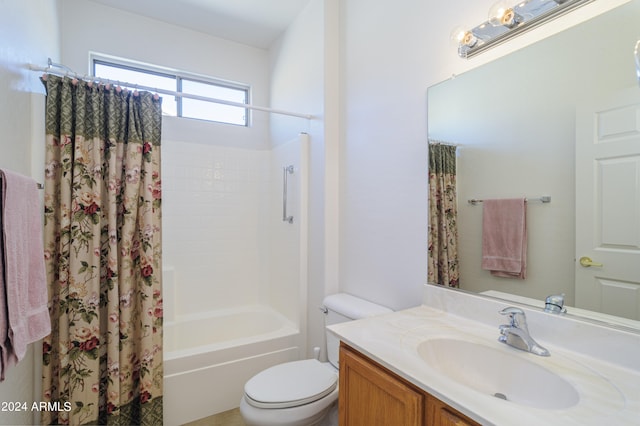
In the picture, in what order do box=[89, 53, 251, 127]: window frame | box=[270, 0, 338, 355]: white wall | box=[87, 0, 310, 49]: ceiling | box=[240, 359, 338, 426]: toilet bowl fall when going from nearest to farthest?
box=[240, 359, 338, 426]: toilet bowl < box=[270, 0, 338, 355]: white wall < box=[87, 0, 310, 49]: ceiling < box=[89, 53, 251, 127]: window frame

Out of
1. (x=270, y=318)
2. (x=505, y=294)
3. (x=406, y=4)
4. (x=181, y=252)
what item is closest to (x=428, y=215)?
(x=505, y=294)

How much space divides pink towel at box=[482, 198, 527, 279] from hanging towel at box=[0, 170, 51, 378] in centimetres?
169

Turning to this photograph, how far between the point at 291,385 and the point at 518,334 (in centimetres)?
104

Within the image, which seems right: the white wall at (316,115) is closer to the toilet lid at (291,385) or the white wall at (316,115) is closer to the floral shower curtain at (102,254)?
the toilet lid at (291,385)

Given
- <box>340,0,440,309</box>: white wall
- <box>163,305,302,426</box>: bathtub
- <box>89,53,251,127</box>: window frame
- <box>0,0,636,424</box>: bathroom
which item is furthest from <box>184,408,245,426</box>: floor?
<box>89,53,251,127</box>: window frame

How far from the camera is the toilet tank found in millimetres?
1620

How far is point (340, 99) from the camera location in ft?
6.94

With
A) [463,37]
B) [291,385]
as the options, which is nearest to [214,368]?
[291,385]

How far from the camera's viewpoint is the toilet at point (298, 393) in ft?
4.34

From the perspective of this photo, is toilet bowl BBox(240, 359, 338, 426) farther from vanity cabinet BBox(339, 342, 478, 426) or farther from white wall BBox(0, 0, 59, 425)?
white wall BBox(0, 0, 59, 425)

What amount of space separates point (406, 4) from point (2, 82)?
1.83 metres

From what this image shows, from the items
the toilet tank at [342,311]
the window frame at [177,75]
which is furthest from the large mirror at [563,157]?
the window frame at [177,75]

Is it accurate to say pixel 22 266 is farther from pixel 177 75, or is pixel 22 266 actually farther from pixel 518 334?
pixel 177 75

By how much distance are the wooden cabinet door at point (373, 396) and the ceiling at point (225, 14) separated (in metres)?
2.59
